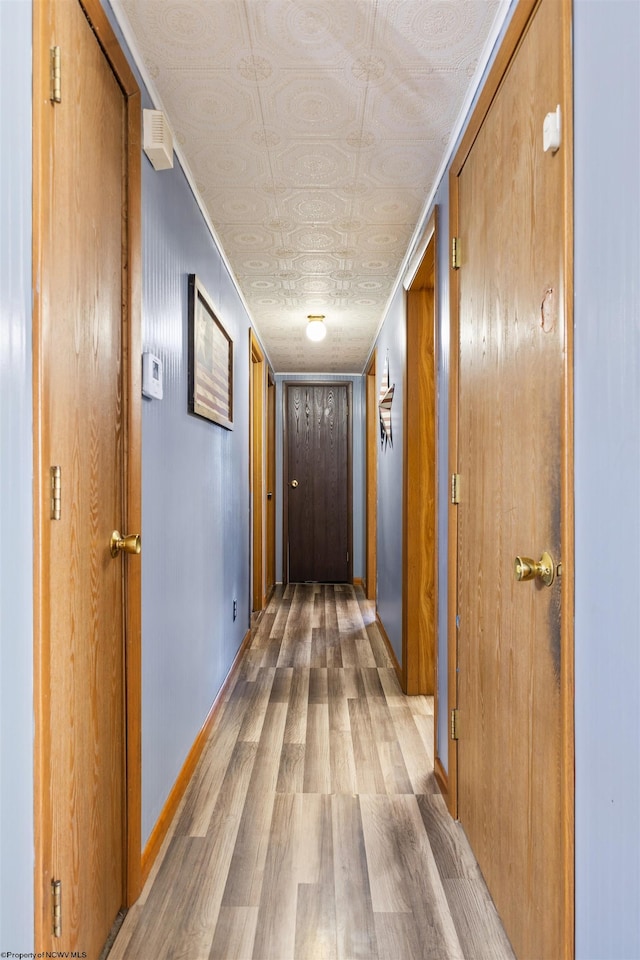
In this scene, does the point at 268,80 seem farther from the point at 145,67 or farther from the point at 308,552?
the point at 308,552

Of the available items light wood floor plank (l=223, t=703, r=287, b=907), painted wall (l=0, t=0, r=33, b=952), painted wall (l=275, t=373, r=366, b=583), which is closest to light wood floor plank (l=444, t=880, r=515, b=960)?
light wood floor plank (l=223, t=703, r=287, b=907)

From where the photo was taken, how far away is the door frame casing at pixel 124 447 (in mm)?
946

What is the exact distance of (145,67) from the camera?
156 centimetres

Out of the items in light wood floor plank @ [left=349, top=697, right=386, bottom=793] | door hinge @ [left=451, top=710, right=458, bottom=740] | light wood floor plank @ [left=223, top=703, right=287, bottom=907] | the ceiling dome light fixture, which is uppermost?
the ceiling dome light fixture

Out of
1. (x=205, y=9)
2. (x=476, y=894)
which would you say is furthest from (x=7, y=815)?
(x=205, y=9)

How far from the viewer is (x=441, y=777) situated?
2.03 metres

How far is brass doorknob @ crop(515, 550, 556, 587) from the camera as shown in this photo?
1065mm

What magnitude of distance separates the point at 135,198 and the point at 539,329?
107 cm

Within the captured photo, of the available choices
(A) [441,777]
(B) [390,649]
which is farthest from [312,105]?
(B) [390,649]

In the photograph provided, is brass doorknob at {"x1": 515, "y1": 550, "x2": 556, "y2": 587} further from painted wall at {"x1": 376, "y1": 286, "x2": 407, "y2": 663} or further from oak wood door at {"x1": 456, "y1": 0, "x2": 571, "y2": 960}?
painted wall at {"x1": 376, "y1": 286, "x2": 407, "y2": 663}

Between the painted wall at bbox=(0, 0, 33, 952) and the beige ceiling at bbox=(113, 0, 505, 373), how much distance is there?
688mm

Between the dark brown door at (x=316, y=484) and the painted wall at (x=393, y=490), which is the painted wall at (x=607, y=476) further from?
the dark brown door at (x=316, y=484)

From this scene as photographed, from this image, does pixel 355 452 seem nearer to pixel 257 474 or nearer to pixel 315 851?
pixel 257 474

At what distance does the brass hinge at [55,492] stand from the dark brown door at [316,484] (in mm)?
5043
